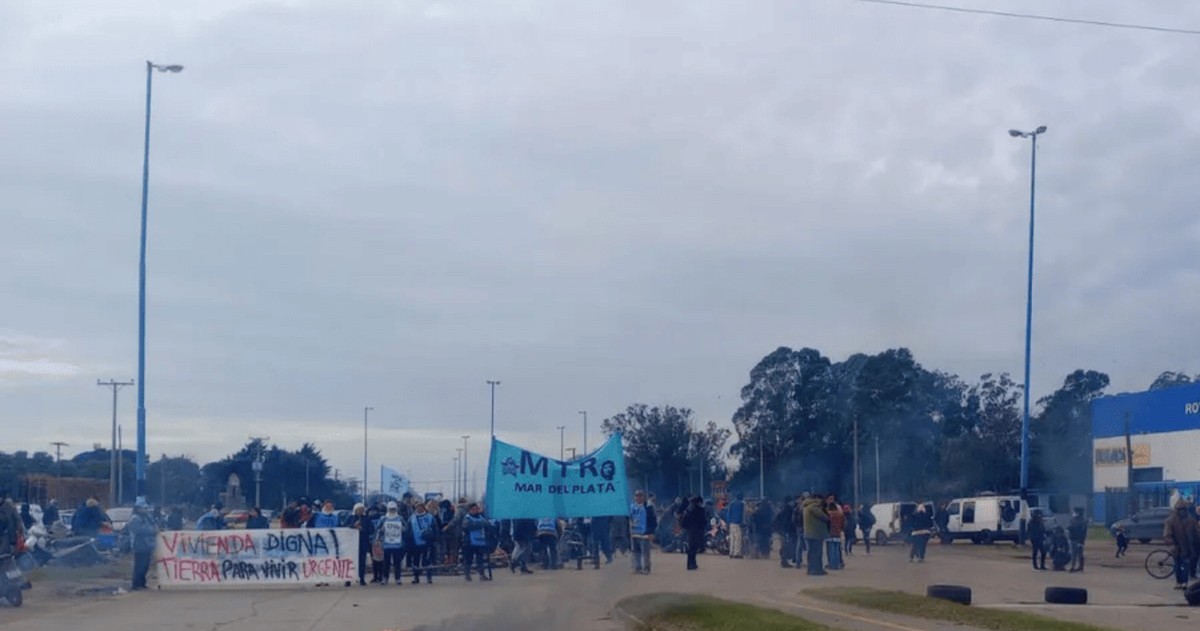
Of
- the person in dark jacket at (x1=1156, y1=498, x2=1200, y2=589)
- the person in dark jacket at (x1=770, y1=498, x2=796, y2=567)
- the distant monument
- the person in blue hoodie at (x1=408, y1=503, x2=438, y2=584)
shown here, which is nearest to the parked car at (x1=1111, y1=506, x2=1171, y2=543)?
the person in dark jacket at (x1=770, y1=498, x2=796, y2=567)

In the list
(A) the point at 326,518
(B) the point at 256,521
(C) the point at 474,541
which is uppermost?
(A) the point at 326,518

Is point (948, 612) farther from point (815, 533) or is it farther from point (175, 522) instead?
point (175, 522)

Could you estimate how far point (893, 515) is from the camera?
5209 centimetres

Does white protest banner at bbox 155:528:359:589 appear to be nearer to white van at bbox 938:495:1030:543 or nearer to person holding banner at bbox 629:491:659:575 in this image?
person holding banner at bbox 629:491:659:575

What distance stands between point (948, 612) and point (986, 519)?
34.9 meters

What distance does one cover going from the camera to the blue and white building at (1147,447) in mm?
62500

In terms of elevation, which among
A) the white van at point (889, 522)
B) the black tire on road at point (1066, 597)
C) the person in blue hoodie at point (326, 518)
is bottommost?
the white van at point (889, 522)

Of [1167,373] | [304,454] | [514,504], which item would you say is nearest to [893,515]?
[514,504]

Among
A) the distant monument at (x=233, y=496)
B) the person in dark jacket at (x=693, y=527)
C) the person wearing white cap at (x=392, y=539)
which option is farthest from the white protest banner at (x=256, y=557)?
the distant monument at (x=233, y=496)

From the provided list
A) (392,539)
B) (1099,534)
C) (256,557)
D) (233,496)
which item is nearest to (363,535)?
(392,539)

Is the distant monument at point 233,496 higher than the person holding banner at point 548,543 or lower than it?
lower

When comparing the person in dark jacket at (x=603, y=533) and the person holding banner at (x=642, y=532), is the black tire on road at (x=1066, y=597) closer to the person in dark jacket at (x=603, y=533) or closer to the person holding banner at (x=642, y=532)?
the person holding banner at (x=642, y=532)

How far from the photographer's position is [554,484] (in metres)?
28.6

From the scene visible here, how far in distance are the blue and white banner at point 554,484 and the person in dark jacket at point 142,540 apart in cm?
644
